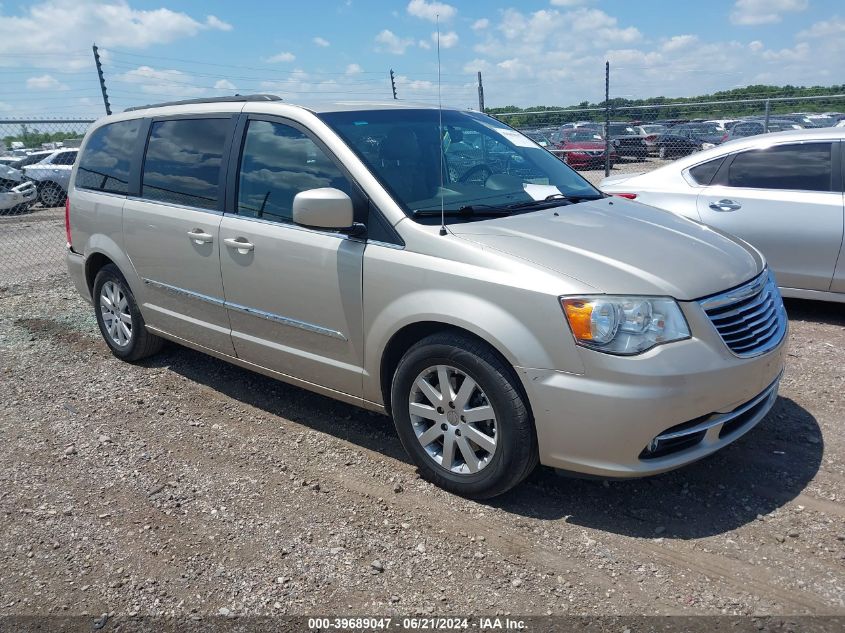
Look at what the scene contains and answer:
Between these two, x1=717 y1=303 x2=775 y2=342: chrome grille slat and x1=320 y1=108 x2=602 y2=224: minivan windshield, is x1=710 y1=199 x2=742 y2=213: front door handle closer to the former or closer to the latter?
x1=320 y1=108 x2=602 y2=224: minivan windshield

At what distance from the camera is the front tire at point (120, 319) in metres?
5.32

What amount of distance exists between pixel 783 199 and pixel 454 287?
3831mm

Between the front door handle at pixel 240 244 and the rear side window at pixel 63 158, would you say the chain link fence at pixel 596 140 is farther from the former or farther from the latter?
the front door handle at pixel 240 244

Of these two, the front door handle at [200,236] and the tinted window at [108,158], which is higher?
the tinted window at [108,158]

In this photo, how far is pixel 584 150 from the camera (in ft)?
59.2

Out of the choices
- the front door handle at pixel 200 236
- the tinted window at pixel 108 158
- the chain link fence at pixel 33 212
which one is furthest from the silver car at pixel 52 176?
the front door handle at pixel 200 236

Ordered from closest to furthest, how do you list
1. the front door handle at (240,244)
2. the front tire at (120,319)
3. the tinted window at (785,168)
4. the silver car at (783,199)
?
the front door handle at (240,244) < the front tire at (120,319) < the silver car at (783,199) < the tinted window at (785,168)

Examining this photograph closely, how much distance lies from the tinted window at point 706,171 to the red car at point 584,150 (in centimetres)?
1122

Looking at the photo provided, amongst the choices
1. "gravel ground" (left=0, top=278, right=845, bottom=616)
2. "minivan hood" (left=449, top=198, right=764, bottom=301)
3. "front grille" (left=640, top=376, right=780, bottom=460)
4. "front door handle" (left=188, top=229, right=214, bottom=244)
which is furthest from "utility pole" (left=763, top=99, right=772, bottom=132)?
"front door handle" (left=188, top=229, right=214, bottom=244)

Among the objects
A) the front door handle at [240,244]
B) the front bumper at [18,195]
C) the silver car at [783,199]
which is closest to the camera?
the front door handle at [240,244]

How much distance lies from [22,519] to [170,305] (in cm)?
174

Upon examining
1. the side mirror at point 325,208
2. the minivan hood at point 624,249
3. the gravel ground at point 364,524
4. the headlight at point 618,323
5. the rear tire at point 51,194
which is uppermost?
the side mirror at point 325,208

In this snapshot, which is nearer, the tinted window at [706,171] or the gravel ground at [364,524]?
the gravel ground at [364,524]

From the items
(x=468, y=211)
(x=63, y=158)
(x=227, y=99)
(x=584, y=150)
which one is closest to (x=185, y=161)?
(x=227, y=99)
